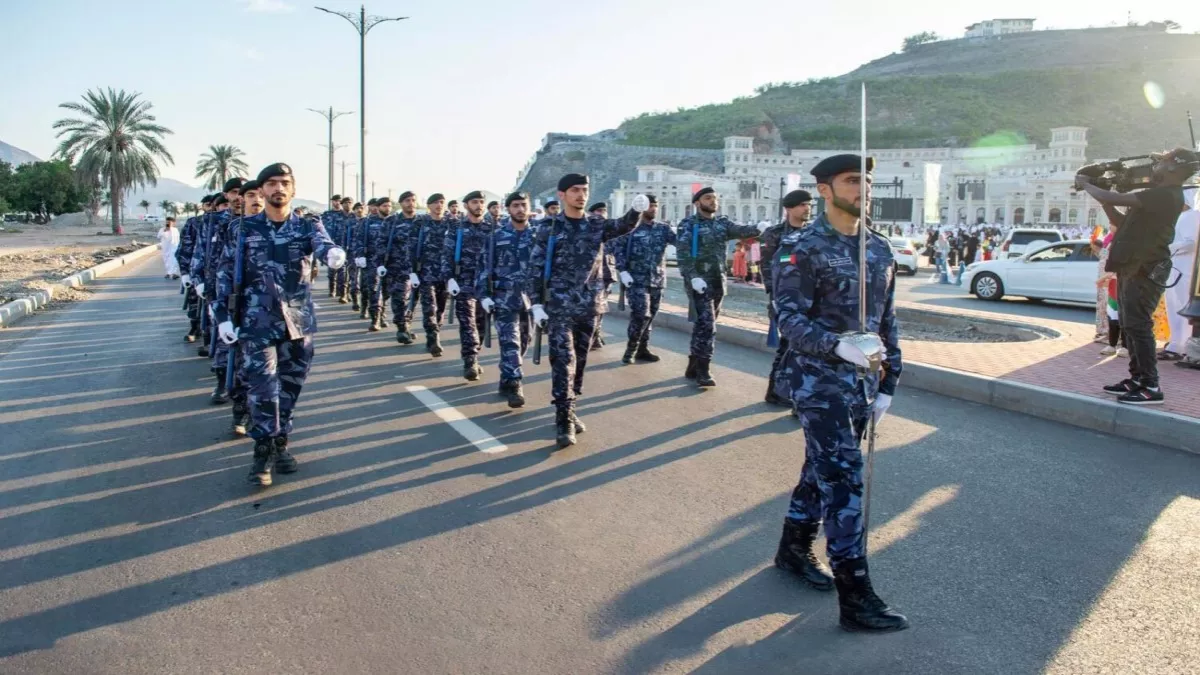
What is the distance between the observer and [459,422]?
22.8 feet

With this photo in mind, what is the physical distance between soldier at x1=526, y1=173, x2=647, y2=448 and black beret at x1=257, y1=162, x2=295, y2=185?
77.3 inches

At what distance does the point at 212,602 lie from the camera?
3748 mm

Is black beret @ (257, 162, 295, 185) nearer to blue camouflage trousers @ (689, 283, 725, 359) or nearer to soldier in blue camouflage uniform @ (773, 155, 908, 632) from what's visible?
soldier in blue camouflage uniform @ (773, 155, 908, 632)

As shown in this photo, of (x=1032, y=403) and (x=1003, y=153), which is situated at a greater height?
(x=1003, y=153)

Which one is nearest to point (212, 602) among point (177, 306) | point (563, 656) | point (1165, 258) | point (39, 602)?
point (39, 602)

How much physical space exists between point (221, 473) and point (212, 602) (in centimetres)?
201

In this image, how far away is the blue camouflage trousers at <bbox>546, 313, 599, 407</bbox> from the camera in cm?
632

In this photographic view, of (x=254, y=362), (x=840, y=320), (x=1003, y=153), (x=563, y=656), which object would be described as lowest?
(x=563, y=656)

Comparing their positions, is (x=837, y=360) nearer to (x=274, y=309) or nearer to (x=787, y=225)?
(x=274, y=309)

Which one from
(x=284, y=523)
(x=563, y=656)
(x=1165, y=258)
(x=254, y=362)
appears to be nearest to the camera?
(x=563, y=656)

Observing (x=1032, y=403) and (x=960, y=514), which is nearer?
(x=960, y=514)

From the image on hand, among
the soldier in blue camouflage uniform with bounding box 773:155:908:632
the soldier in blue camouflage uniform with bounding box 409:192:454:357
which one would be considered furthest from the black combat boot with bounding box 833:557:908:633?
the soldier in blue camouflage uniform with bounding box 409:192:454:357

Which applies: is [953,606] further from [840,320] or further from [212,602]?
[212,602]

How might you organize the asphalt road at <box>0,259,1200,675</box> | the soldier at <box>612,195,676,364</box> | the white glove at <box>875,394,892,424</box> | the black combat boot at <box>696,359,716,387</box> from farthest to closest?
the soldier at <box>612,195,676,364</box> → the black combat boot at <box>696,359,716,387</box> → the white glove at <box>875,394,892,424</box> → the asphalt road at <box>0,259,1200,675</box>
